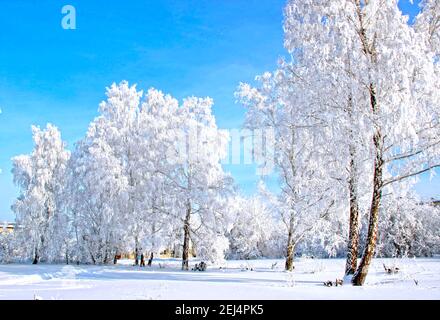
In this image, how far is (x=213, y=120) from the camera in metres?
26.8

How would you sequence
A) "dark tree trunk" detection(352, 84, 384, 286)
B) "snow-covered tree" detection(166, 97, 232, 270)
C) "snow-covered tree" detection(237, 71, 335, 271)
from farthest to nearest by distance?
"snow-covered tree" detection(166, 97, 232, 270), "snow-covered tree" detection(237, 71, 335, 271), "dark tree trunk" detection(352, 84, 384, 286)

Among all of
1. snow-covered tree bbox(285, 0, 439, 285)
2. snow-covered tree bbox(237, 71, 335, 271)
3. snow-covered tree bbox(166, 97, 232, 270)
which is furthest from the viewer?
snow-covered tree bbox(166, 97, 232, 270)

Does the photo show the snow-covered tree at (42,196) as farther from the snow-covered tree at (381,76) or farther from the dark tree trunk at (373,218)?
the snow-covered tree at (381,76)

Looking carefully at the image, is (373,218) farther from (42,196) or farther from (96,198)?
(42,196)

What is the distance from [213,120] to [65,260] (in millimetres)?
17165

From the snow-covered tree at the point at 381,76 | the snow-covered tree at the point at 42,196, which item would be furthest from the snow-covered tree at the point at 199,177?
the snow-covered tree at the point at 381,76

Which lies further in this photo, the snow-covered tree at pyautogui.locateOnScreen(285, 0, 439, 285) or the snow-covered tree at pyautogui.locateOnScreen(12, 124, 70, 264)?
the snow-covered tree at pyautogui.locateOnScreen(12, 124, 70, 264)

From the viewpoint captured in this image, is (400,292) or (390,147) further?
(390,147)

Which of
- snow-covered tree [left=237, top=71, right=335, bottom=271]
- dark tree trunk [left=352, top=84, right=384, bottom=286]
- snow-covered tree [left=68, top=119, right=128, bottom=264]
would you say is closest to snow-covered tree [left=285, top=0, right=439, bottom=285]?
dark tree trunk [left=352, top=84, right=384, bottom=286]

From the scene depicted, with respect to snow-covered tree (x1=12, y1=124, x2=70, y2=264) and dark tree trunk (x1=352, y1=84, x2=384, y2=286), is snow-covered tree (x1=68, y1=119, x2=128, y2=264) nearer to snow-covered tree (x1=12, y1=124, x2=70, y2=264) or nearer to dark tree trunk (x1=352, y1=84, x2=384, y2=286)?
snow-covered tree (x1=12, y1=124, x2=70, y2=264)

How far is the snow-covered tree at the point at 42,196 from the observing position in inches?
1314

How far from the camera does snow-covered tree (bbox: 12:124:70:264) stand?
3338 cm
